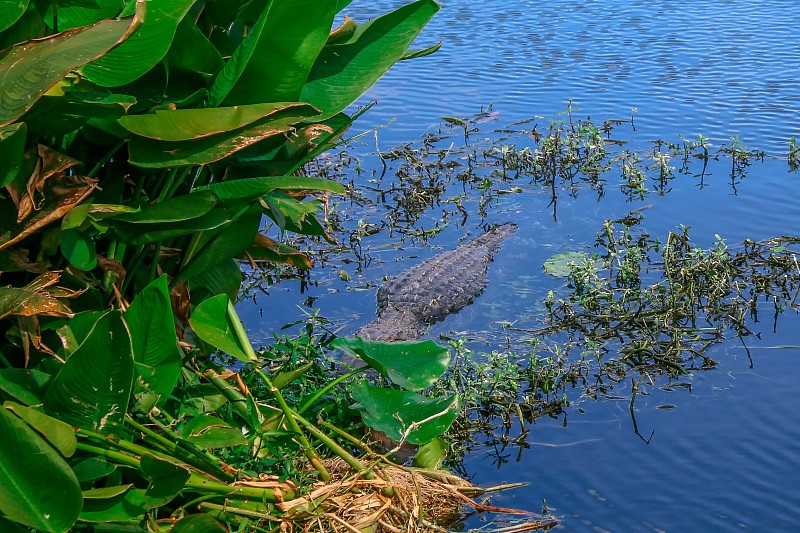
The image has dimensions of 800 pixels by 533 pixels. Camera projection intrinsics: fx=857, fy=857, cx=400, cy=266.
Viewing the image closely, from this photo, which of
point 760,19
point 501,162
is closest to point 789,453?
point 501,162

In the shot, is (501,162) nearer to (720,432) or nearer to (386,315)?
(386,315)

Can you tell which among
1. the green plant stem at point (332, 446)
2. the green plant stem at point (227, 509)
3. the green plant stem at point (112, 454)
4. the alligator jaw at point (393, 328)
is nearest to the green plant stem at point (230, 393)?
the green plant stem at point (332, 446)

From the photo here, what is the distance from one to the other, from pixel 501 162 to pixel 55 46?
15.3ft

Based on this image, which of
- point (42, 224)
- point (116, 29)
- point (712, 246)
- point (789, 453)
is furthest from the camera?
point (712, 246)

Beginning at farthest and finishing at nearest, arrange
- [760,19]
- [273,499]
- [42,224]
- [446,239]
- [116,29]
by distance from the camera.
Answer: [760,19] → [446,239] → [273,499] → [42,224] → [116,29]

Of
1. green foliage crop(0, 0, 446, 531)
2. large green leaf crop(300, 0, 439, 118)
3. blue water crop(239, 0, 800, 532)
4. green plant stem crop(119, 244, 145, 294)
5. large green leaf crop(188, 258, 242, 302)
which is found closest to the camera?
green foliage crop(0, 0, 446, 531)

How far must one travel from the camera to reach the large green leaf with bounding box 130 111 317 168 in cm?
199

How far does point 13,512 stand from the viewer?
170 centimetres

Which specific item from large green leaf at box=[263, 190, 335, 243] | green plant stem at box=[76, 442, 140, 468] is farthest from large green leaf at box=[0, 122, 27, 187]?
large green leaf at box=[263, 190, 335, 243]

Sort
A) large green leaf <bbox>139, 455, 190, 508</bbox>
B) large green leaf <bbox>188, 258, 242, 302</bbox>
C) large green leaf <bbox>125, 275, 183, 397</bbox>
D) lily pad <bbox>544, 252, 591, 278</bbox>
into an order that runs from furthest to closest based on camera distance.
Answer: lily pad <bbox>544, 252, 591, 278</bbox> < large green leaf <bbox>188, 258, 242, 302</bbox> < large green leaf <bbox>125, 275, 183, 397</bbox> < large green leaf <bbox>139, 455, 190, 508</bbox>

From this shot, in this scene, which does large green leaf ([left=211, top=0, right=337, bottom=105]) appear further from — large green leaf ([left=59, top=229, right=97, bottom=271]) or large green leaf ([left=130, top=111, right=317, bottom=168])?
large green leaf ([left=59, top=229, right=97, bottom=271])

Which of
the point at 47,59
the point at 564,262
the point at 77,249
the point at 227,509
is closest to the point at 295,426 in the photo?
the point at 227,509

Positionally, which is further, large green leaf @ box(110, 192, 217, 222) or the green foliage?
large green leaf @ box(110, 192, 217, 222)

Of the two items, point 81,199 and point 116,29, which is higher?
point 116,29
